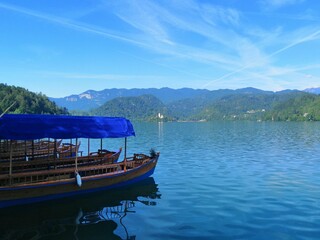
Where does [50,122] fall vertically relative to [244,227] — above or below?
above

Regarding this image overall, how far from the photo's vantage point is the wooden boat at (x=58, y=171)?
18703 mm

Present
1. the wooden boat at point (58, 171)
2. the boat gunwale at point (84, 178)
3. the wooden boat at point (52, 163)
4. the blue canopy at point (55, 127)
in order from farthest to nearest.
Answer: the wooden boat at point (52, 163)
the blue canopy at point (55, 127)
the wooden boat at point (58, 171)
the boat gunwale at point (84, 178)

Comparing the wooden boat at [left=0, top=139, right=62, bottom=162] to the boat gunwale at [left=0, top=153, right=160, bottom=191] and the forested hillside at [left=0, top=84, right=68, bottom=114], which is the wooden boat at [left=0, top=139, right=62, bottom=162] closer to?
the boat gunwale at [left=0, top=153, right=160, bottom=191]

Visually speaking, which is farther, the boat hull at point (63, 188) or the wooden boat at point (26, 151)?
the wooden boat at point (26, 151)

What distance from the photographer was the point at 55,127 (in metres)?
20.7

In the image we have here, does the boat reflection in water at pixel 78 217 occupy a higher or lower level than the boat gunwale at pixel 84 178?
lower

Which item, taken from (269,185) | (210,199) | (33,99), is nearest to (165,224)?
(210,199)

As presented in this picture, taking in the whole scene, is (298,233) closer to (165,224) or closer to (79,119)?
(165,224)

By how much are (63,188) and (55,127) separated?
3919 millimetres

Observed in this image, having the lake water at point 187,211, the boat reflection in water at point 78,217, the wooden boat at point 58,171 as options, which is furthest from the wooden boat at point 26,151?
the lake water at point 187,211

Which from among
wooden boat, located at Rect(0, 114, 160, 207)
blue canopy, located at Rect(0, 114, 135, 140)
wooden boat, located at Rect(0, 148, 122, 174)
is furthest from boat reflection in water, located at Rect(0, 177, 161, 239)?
blue canopy, located at Rect(0, 114, 135, 140)

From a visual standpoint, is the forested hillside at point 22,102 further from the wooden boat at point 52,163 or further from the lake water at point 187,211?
the lake water at point 187,211

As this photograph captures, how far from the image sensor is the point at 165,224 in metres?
16.3

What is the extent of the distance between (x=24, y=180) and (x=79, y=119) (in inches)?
208
